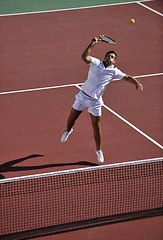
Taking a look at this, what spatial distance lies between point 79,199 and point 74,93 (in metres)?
4.57

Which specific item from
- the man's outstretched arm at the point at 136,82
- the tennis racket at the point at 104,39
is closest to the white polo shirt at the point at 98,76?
the man's outstretched arm at the point at 136,82

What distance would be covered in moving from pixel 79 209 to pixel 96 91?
2.17 m

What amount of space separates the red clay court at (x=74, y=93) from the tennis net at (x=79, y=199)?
0.29 metres

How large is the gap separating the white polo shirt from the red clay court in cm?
141

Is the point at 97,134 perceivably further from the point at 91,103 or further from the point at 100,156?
the point at 91,103

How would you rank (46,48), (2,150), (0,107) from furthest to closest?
(46,48)
(0,107)
(2,150)

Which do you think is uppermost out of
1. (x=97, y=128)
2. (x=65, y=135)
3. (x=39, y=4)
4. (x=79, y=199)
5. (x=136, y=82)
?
(x=39, y=4)

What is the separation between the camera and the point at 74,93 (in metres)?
12.5

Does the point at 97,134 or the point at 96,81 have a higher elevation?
the point at 96,81

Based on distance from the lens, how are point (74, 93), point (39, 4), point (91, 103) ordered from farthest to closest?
point (39, 4)
point (74, 93)
point (91, 103)

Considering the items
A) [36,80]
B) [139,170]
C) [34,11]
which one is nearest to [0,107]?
[36,80]

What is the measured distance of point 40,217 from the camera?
789 cm

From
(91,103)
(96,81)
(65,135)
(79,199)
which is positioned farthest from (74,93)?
(79,199)

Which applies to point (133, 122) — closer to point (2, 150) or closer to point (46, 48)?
point (2, 150)
